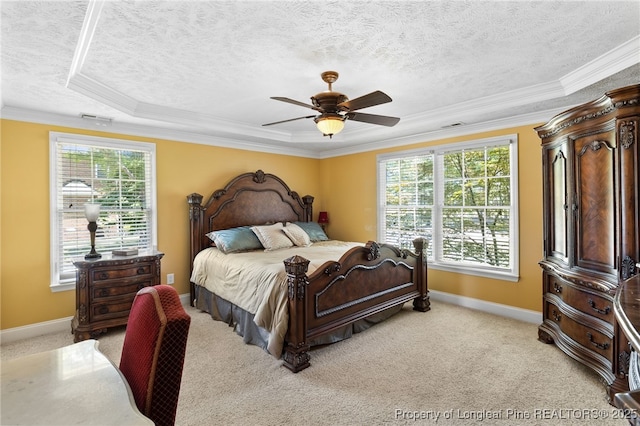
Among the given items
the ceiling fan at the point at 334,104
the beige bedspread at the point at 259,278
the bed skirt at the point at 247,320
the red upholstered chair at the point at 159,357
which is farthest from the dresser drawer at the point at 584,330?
the red upholstered chair at the point at 159,357

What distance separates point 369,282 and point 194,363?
1835 mm

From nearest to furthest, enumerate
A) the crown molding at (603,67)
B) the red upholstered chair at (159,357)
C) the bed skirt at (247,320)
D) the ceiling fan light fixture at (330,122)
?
the red upholstered chair at (159,357) → the crown molding at (603,67) → the ceiling fan light fixture at (330,122) → the bed skirt at (247,320)

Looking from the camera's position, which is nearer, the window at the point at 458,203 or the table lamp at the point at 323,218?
the window at the point at 458,203

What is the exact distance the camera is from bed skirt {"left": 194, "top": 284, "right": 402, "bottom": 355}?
10.3ft

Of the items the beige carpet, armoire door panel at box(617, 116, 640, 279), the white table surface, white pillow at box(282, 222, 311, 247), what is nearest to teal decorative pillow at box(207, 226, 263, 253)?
white pillow at box(282, 222, 311, 247)

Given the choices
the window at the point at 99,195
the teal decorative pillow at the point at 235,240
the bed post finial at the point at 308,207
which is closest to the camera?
the window at the point at 99,195

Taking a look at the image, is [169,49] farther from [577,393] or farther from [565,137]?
[577,393]

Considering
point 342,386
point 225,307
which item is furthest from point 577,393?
point 225,307

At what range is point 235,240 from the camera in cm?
421

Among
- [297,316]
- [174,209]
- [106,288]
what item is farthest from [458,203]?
[106,288]

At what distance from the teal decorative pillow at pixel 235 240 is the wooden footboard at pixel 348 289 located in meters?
1.55

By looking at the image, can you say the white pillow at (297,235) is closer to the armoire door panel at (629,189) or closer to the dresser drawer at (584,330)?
the dresser drawer at (584,330)

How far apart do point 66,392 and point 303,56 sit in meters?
2.36

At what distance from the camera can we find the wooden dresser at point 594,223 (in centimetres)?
221
